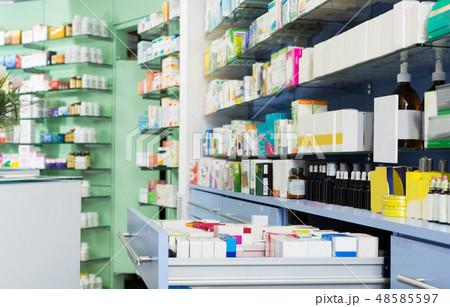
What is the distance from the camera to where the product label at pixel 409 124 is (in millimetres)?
2180

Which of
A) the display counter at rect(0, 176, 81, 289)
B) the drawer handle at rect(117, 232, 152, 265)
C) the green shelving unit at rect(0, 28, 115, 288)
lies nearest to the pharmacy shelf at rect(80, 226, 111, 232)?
the green shelving unit at rect(0, 28, 115, 288)

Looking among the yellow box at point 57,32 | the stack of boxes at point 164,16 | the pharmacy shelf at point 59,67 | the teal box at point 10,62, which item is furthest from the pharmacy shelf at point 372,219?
the teal box at point 10,62

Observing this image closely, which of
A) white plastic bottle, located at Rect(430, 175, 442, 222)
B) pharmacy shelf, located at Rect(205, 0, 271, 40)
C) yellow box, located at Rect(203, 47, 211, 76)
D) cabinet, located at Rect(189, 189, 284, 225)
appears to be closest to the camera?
white plastic bottle, located at Rect(430, 175, 442, 222)

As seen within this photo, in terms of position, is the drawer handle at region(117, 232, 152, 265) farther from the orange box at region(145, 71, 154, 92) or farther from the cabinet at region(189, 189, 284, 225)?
the orange box at region(145, 71, 154, 92)

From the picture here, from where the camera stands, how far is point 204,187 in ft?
15.4

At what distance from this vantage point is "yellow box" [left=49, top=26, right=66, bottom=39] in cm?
734

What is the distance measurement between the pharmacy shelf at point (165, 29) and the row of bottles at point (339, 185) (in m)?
3.23

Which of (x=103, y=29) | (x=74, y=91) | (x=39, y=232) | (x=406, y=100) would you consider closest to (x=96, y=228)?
(x=74, y=91)

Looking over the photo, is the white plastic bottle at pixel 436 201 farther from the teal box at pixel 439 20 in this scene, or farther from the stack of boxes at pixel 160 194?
the stack of boxes at pixel 160 194

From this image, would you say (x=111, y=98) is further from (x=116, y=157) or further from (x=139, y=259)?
(x=139, y=259)

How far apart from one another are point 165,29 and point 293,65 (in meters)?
3.24

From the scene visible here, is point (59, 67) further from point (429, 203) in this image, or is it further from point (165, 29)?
point (429, 203)

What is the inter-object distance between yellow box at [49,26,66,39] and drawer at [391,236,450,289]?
254 inches
